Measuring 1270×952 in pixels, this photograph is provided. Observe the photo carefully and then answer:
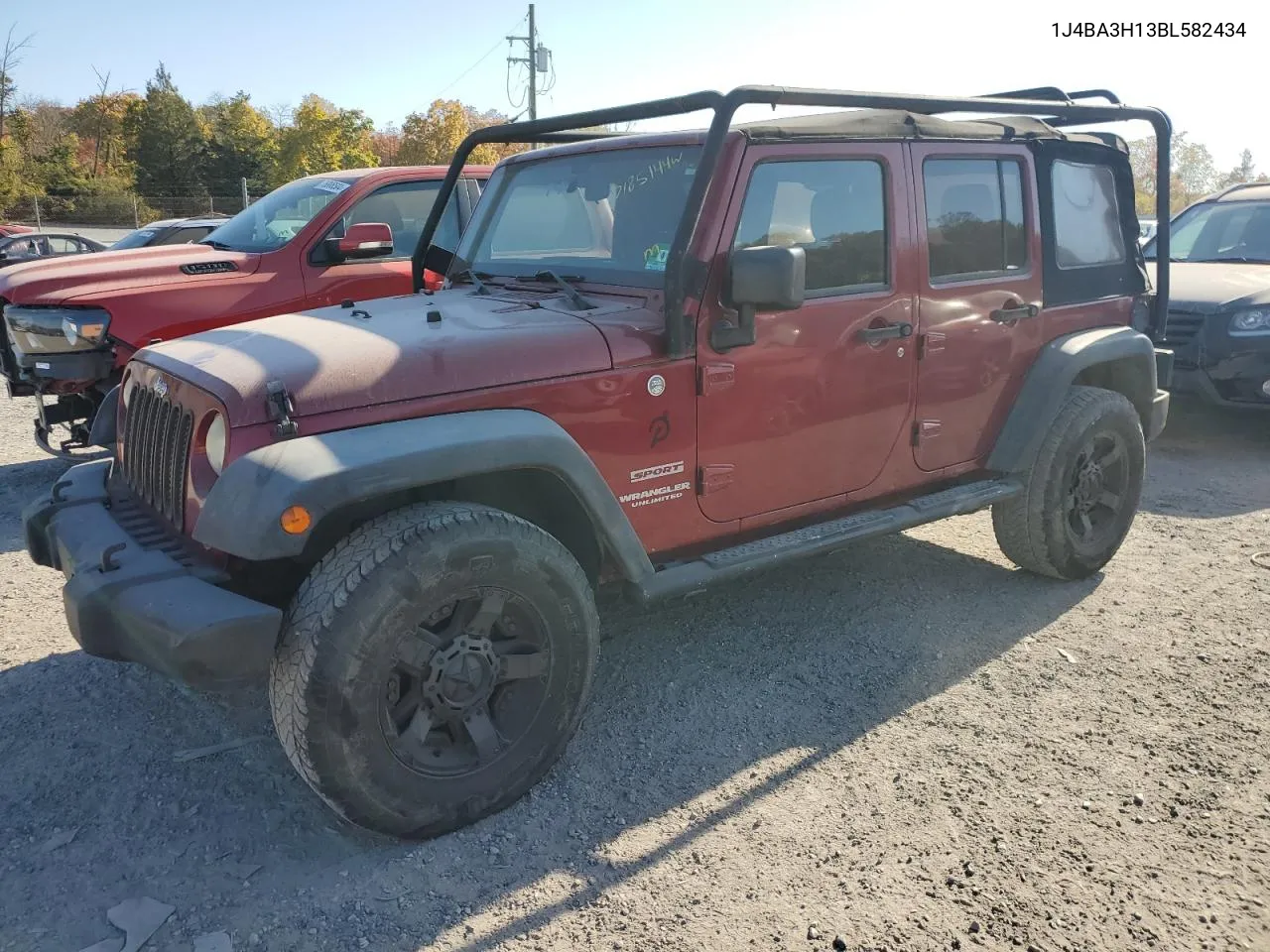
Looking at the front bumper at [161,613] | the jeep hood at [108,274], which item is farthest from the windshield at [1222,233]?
the front bumper at [161,613]

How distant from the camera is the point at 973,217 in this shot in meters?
4.04

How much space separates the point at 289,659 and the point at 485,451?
29.6 inches

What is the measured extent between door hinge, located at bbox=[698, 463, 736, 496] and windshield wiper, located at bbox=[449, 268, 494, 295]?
1.14 metres

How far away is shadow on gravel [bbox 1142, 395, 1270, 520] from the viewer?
594 cm

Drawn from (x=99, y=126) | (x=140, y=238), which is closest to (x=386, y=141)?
(x=99, y=126)

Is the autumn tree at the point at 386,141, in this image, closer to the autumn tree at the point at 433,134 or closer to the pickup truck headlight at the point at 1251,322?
the autumn tree at the point at 433,134

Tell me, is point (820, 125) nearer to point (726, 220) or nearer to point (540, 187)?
point (726, 220)

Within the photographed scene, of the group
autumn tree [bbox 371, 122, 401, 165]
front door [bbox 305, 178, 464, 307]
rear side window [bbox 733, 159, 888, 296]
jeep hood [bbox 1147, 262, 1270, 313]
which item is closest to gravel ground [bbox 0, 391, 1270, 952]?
rear side window [bbox 733, 159, 888, 296]

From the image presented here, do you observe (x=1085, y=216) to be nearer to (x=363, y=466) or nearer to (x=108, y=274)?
(x=363, y=466)

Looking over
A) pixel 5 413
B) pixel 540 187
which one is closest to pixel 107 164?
pixel 5 413

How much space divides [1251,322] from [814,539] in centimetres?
538

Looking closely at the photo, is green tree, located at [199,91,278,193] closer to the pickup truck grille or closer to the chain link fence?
the chain link fence

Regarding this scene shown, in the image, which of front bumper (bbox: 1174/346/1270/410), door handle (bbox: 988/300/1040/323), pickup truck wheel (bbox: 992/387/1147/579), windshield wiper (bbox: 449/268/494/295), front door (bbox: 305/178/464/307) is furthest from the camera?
front bumper (bbox: 1174/346/1270/410)

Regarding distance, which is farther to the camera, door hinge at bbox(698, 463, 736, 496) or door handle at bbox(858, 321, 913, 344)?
door handle at bbox(858, 321, 913, 344)
